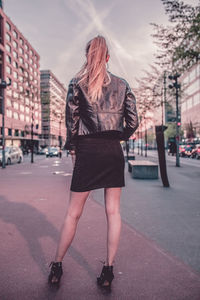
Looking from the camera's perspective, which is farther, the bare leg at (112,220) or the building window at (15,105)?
the building window at (15,105)

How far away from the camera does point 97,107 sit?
224cm

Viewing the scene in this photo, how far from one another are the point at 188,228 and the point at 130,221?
35.5 inches

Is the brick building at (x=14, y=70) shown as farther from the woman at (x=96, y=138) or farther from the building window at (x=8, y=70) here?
the woman at (x=96, y=138)

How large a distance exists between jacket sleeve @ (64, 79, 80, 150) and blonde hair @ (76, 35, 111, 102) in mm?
85

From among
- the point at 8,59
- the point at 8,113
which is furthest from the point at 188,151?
the point at 8,59

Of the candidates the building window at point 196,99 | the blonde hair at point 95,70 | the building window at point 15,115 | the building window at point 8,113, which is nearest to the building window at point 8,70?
the building window at point 8,113

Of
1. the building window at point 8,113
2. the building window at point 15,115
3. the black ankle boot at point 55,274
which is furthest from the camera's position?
the building window at point 15,115

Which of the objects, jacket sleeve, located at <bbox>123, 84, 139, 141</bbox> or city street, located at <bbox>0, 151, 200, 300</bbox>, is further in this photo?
jacket sleeve, located at <bbox>123, 84, 139, 141</bbox>

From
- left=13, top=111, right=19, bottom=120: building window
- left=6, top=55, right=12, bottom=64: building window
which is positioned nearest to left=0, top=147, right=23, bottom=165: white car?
left=6, top=55, right=12, bottom=64: building window

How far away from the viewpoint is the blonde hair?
2230 mm

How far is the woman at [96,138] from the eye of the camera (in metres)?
2.21

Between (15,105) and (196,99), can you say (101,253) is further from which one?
(196,99)

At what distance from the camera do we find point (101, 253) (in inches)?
117

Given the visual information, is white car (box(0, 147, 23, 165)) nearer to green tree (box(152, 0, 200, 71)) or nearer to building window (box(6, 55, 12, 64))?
green tree (box(152, 0, 200, 71))
